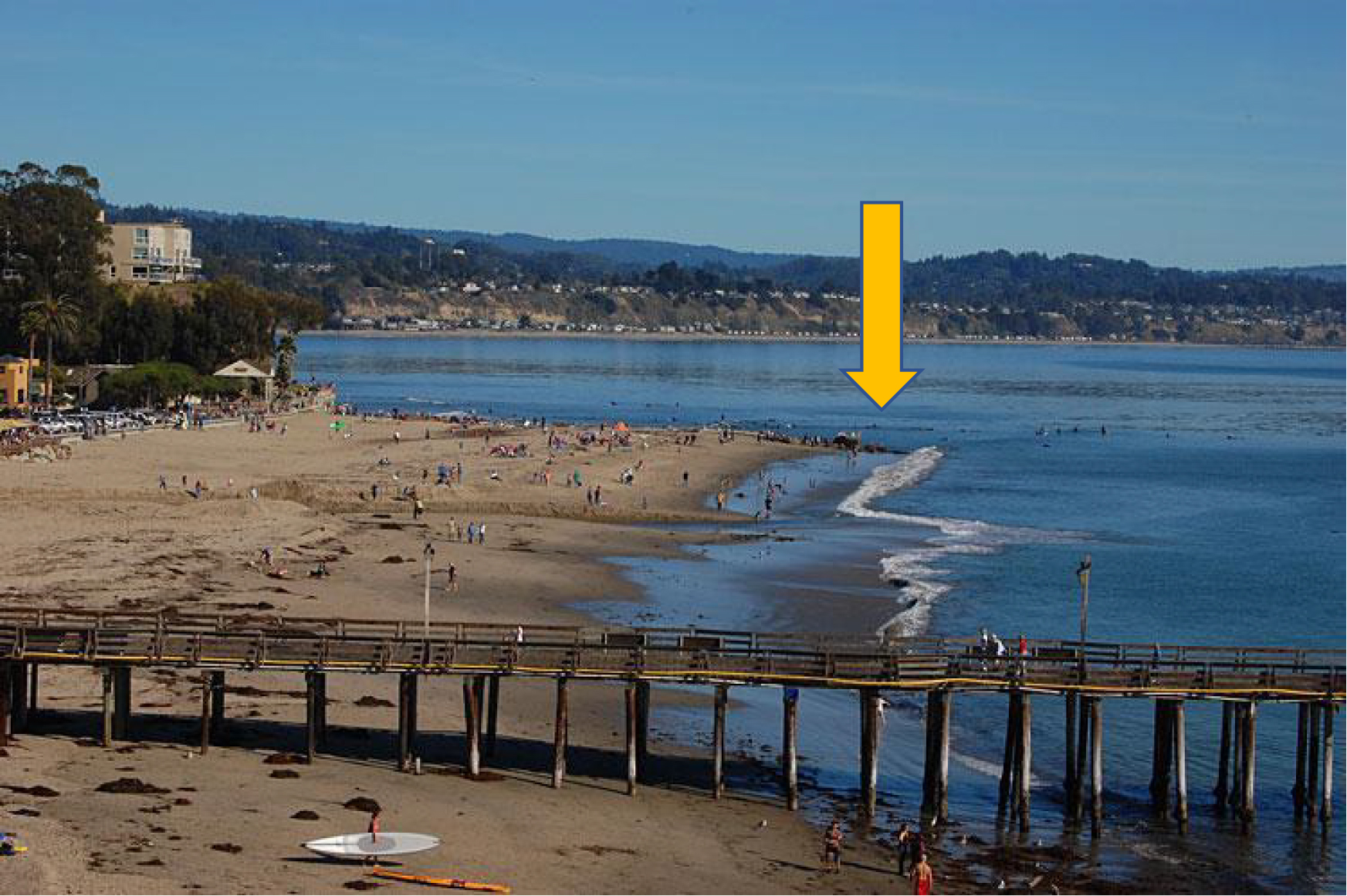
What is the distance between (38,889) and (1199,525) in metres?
73.4

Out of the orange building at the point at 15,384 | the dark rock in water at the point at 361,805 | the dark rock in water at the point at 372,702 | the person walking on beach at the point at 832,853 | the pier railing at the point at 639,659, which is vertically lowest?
the person walking on beach at the point at 832,853

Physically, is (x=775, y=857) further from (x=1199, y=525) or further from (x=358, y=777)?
(x=1199, y=525)

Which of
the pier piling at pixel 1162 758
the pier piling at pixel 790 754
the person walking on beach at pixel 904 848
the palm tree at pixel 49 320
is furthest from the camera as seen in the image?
the palm tree at pixel 49 320

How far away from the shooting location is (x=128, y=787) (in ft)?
112

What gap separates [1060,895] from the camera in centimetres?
3275

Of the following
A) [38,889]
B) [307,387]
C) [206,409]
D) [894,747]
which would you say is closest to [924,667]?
[894,747]

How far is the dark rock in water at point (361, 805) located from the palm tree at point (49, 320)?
82914 mm

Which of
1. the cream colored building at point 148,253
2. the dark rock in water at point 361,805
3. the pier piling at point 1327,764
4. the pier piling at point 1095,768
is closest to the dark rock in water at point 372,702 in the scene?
the dark rock in water at point 361,805

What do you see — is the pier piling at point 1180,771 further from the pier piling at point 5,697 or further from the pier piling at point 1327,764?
the pier piling at point 5,697

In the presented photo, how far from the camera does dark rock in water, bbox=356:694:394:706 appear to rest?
43.1 meters

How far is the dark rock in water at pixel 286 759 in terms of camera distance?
37.3m

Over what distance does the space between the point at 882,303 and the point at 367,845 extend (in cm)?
1317

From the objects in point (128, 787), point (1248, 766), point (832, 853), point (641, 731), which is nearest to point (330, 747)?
point (128, 787)

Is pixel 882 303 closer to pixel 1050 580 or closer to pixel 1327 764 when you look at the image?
pixel 1327 764
